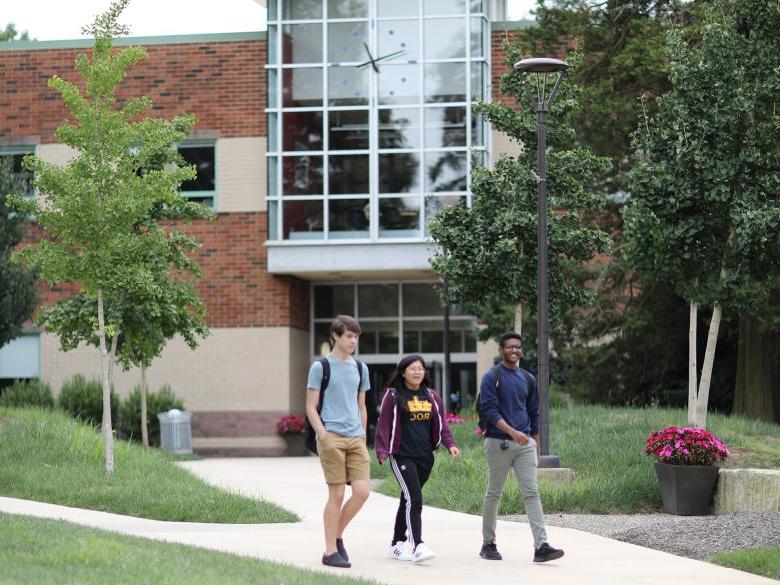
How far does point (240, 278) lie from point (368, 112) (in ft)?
15.5

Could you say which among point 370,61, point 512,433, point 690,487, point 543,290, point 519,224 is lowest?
point 690,487

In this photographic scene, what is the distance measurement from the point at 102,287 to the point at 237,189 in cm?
1397

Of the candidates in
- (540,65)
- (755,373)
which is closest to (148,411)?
(755,373)

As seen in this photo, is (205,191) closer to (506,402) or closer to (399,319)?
(399,319)

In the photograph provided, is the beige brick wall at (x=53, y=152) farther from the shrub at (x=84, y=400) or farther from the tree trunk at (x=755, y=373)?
the tree trunk at (x=755, y=373)

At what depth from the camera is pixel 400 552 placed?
10359 millimetres

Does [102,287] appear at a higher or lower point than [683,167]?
lower

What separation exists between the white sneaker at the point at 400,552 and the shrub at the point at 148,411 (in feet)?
62.1

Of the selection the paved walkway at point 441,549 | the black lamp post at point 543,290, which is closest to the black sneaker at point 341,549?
the paved walkway at point 441,549

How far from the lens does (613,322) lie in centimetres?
2652

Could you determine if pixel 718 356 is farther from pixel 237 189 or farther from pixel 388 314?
pixel 237 189

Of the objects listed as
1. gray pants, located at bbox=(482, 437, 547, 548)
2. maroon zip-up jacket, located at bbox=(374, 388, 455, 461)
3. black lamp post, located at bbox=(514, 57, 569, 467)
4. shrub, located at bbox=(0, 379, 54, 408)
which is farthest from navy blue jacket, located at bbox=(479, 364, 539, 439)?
shrub, located at bbox=(0, 379, 54, 408)

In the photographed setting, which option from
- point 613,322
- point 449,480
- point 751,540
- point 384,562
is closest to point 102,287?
point 449,480

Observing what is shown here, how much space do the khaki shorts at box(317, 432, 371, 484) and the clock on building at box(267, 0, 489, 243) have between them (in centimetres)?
1907
